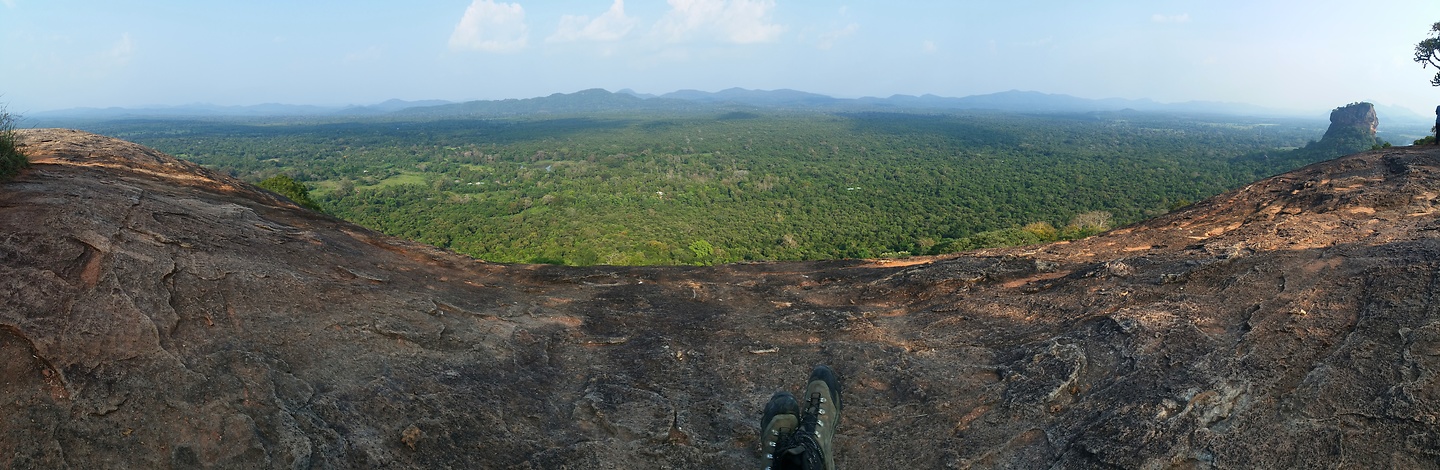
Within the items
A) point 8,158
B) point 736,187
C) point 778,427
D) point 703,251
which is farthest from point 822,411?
point 736,187

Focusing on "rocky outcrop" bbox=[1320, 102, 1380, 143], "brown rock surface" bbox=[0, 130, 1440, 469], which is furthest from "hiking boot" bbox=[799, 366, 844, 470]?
"rocky outcrop" bbox=[1320, 102, 1380, 143]

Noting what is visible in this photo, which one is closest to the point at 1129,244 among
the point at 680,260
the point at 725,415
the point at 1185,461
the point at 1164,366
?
the point at 1164,366

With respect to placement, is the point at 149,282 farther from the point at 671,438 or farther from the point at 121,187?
the point at 671,438

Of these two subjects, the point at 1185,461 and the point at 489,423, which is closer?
the point at 1185,461

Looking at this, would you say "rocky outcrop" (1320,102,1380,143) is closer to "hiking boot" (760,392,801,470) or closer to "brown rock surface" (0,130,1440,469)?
"brown rock surface" (0,130,1440,469)

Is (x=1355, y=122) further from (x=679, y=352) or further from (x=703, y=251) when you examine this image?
(x=679, y=352)

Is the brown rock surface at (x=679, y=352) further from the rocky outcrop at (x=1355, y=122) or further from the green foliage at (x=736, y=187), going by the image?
the rocky outcrop at (x=1355, y=122)
